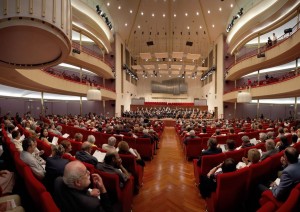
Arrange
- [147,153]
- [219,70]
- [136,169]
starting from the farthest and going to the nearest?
[219,70], [147,153], [136,169]

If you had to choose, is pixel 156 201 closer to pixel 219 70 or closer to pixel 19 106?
pixel 19 106

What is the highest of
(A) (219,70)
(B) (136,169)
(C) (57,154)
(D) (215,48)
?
(D) (215,48)

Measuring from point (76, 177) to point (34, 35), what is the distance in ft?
9.30

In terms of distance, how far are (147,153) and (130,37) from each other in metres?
17.1

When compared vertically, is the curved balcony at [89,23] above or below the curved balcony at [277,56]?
above

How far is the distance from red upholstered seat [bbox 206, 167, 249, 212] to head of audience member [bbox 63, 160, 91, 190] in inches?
63.7

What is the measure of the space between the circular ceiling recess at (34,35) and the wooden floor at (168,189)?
3.17 metres

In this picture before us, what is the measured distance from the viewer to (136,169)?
3.66m

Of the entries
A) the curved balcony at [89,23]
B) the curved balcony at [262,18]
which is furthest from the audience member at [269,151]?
the curved balcony at [89,23]

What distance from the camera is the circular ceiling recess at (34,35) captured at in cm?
293

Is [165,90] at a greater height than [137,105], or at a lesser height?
greater

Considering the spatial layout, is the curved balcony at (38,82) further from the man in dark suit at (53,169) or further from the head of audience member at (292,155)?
the head of audience member at (292,155)

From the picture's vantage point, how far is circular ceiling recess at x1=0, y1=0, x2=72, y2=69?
2934mm

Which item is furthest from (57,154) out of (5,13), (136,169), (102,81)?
(102,81)
